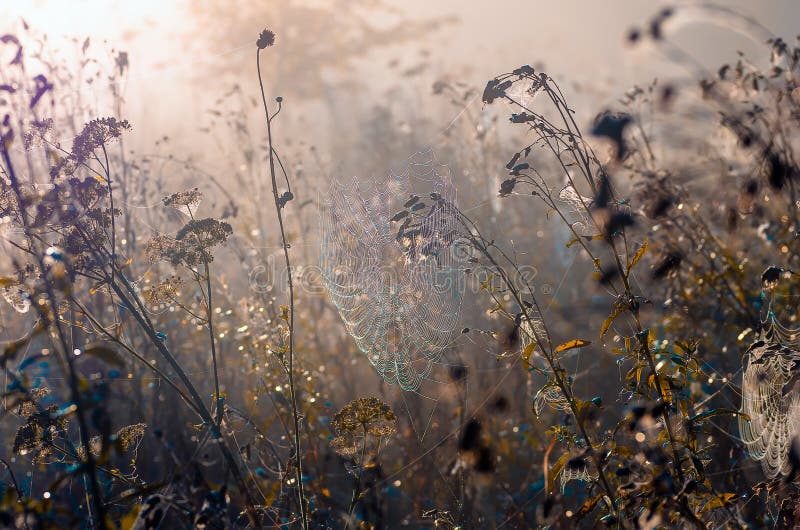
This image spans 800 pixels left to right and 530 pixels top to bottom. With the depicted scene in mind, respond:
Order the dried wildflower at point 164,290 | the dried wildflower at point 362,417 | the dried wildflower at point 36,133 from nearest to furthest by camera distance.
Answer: the dried wildflower at point 362,417, the dried wildflower at point 36,133, the dried wildflower at point 164,290

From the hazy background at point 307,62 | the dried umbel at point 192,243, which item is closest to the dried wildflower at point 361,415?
the dried umbel at point 192,243

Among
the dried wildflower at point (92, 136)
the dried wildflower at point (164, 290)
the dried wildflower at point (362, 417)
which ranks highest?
the dried wildflower at point (92, 136)

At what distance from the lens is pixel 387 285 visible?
3949 millimetres

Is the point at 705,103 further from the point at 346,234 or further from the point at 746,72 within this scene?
the point at 346,234

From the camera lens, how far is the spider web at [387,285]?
12.2ft

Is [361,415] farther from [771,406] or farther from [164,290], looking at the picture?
[771,406]

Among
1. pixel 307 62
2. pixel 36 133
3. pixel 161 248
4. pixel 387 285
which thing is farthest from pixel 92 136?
pixel 307 62

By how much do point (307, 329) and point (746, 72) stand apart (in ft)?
9.00

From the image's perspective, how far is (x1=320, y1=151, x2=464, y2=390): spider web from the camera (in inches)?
146

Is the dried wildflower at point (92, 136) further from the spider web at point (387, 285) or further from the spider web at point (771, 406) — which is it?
the spider web at point (771, 406)

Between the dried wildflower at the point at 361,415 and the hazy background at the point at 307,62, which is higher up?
the hazy background at the point at 307,62

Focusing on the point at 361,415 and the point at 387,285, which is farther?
the point at 387,285

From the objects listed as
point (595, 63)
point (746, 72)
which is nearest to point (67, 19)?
point (746, 72)

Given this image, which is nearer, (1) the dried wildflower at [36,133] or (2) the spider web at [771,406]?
(1) the dried wildflower at [36,133]
